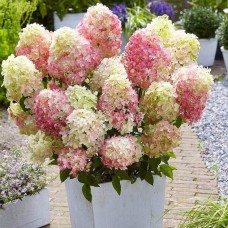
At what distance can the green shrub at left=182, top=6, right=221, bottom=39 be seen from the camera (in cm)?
885

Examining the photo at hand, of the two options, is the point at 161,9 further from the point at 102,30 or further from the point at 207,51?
the point at 102,30

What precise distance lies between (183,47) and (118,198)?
2.93 ft

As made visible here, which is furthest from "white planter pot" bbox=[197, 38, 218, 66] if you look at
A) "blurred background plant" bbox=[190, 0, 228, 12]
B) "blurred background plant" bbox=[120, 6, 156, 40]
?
"blurred background plant" bbox=[190, 0, 228, 12]

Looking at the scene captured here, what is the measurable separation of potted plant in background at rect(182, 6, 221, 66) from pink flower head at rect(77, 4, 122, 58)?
5592 mm

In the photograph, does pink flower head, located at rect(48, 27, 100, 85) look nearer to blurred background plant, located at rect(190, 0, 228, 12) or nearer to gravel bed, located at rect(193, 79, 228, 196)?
gravel bed, located at rect(193, 79, 228, 196)

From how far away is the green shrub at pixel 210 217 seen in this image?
3283 mm

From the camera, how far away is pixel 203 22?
8852mm

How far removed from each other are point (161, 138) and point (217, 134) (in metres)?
3.01

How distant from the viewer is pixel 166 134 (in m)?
3.17

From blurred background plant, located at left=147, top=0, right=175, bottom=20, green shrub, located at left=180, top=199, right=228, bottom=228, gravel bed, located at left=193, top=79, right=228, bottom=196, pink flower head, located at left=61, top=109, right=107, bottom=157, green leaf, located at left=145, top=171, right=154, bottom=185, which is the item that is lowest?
gravel bed, located at left=193, top=79, right=228, bottom=196

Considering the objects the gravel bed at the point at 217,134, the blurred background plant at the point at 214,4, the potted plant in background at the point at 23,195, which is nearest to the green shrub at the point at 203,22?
the blurred background plant at the point at 214,4

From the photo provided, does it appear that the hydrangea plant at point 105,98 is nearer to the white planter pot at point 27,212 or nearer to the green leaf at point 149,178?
the green leaf at point 149,178

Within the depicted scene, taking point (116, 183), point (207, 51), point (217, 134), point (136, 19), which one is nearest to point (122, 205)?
point (116, 183)

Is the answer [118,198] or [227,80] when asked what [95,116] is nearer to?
[118,198]
